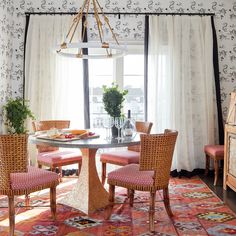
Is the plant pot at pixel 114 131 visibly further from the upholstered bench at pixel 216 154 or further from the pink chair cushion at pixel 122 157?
the upholstered bench at pixel 216 154

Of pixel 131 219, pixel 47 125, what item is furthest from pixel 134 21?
pixel 131 219

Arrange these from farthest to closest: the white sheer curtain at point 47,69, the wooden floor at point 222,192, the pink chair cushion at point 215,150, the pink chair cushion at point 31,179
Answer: the white sheer curtain at point 47,69 → the pink chair cushion at point 215,150 → the wooden floor at point 222,192 → the pink chair cushion at point 31,179

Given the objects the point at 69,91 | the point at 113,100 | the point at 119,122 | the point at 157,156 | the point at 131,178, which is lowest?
the point at 131,178

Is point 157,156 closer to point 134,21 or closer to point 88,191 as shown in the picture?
point 88,191

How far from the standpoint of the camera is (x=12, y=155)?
262cm

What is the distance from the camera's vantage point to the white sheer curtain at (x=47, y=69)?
498cm

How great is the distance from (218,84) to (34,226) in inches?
138

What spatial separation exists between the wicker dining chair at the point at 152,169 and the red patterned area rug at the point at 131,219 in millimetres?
215

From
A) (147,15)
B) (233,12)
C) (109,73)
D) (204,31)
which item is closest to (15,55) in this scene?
(109,73)

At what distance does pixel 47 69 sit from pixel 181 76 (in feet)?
6.78

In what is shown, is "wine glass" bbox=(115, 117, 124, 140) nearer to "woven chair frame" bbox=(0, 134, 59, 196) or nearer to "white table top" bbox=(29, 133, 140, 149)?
"white table top" bbox=(29, 133, 140, 149)

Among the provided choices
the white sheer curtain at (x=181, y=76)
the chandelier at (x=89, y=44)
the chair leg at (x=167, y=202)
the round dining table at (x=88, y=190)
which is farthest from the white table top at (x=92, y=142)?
the white sheer curtain at (x=181, y=76)

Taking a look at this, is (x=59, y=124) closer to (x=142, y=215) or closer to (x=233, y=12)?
(x=142, y=215)

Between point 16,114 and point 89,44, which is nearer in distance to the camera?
point 89,44
